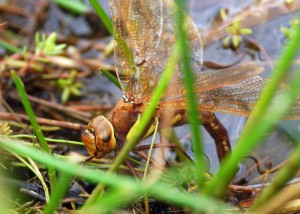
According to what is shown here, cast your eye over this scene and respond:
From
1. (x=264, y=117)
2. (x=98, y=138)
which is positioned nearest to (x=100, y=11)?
(x=98, y=138)

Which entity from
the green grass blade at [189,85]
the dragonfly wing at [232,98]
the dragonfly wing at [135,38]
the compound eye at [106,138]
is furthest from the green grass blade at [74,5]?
the green grass blade at [189,85]

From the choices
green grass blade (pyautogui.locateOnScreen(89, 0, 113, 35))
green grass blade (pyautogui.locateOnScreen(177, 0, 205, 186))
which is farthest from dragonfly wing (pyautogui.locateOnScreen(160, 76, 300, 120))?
green grass blade (pyautogui.locateOnScreen(177, 0, 205, 186))

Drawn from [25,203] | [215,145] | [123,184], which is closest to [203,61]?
[215,145]

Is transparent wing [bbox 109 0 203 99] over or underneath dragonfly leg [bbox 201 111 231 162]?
over

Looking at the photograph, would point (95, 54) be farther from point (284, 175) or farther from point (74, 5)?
point (284, 175)

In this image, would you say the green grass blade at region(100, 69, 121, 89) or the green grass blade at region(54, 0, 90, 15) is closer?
the green grass blade at region(100, 69, 121, 89)

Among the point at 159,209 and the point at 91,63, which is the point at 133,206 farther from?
the point at 91,63

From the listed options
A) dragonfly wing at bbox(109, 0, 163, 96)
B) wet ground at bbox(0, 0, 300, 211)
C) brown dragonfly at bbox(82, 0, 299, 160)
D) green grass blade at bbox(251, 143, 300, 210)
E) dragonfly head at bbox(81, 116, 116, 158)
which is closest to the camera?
green grass blade at bbox(251, 143, 300, 210)

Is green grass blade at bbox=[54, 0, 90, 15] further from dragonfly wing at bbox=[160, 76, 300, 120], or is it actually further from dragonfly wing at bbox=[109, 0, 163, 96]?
dragonfly wing at bbox=[160, 76, 300, 120]
